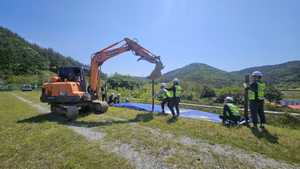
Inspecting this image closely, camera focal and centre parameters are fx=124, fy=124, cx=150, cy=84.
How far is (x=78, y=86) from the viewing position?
624 centimetres

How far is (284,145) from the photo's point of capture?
3.29 m

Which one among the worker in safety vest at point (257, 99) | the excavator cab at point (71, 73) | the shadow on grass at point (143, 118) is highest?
the excavator cab at point (71, 73)

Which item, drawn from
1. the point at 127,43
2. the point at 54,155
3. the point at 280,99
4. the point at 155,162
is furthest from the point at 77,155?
the point at 280,99

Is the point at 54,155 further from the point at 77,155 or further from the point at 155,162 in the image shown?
the point at 155,162

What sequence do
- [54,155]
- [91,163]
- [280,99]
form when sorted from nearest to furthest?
[91,163], [54,155], [280,99]

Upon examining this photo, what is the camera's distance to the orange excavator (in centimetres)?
569

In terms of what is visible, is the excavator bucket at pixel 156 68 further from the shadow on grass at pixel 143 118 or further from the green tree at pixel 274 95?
the green tree at pixel 274 95

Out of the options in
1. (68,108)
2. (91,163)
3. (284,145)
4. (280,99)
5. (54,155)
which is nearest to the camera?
(91,163)

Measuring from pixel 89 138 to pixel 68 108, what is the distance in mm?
2486

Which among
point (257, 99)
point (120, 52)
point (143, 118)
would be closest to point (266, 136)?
point (257, 99)

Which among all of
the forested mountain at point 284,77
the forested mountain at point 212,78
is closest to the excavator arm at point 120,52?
the forested mountain at point 212,78

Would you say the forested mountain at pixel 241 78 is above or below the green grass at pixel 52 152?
above

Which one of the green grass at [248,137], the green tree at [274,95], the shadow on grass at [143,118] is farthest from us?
the green tree at [274,95]

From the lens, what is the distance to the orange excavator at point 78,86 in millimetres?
5688
